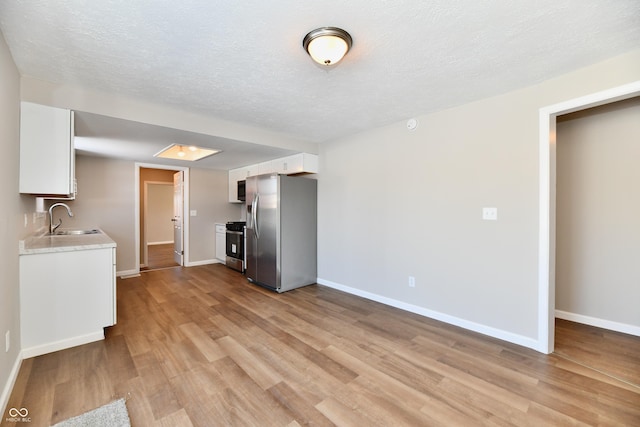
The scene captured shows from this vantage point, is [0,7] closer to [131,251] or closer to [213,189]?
[131,251]

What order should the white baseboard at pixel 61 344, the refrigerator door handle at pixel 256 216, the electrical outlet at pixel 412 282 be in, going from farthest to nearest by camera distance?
the refrigerator door handle at pixel 256 216, the electrical outlet at pixel 412 282, the white baseboard at pixel 61 344

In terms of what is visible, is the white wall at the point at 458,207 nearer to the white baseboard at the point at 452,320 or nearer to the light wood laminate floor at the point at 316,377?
the white baseboard at the point at 452,320

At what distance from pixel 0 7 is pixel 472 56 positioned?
2.86m

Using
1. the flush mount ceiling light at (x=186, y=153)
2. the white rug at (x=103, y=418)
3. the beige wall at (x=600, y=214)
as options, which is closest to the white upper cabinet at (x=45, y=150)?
the white rug at (x=103, y=418)

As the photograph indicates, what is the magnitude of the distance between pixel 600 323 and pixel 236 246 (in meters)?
5.24

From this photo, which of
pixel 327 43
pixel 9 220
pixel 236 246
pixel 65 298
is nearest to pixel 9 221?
pixel 9 220

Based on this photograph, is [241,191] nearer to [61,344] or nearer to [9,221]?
[61,344]

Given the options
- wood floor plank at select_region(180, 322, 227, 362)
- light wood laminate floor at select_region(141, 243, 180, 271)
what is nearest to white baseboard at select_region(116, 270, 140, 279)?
light wood laminate floor at select_region(141, 243, 180, 271)

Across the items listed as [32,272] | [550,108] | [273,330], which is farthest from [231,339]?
[550,108]

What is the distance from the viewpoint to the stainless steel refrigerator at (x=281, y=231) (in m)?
3.97

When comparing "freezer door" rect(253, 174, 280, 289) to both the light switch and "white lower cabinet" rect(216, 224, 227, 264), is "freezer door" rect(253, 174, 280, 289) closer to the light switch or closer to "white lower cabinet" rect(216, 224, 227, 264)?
"white lower cabinet" rect(216, 224, 227, 264)

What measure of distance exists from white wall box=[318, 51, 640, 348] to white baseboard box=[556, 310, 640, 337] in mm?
1096

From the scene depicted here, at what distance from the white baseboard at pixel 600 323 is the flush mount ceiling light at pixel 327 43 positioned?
3655 mm

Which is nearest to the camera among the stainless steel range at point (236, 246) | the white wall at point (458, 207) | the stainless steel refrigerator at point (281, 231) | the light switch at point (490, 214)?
the white wall at point (458, 207)
